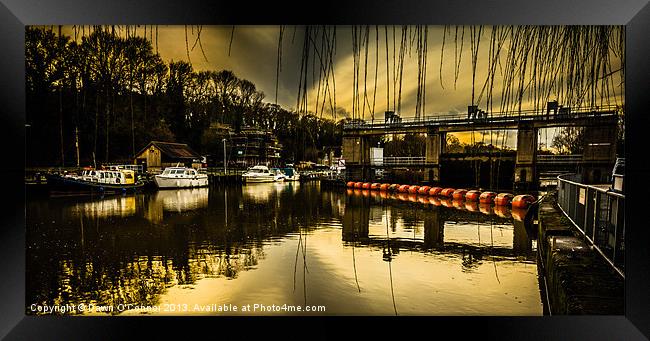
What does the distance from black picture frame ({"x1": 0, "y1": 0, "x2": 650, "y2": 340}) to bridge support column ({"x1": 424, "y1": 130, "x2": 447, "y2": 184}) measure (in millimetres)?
9928

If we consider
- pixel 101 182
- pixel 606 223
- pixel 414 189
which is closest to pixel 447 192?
pixel 414 189

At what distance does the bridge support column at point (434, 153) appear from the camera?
14.3 metres

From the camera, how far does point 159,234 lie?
7.21 m

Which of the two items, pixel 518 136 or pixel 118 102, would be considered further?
pixel 518 136

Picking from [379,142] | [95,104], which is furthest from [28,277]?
[379,142]

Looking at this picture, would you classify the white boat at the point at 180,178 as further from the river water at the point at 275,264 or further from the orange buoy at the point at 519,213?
the orange buoy at the point at 519,213

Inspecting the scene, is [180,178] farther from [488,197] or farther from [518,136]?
[518,136]

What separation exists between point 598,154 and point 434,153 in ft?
32.7

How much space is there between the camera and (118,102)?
20.2ft

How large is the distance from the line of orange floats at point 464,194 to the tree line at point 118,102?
725 cm

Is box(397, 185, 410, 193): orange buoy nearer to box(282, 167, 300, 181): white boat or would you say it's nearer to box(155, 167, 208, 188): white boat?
box(155, 167, 208, 188): white boat
